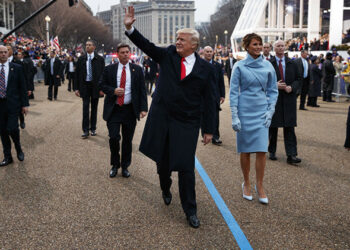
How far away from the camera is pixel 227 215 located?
4.31m

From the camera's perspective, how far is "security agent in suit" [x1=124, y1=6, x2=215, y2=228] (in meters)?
3.98

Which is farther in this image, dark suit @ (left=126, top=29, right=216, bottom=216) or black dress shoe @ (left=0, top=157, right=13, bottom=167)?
black dress shoe @ (left=0, top=157, right=13, bottom=167)

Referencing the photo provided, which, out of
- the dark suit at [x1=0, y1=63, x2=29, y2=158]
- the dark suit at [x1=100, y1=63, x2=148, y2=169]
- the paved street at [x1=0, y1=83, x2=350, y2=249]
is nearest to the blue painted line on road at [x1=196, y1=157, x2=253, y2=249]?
the paved street at [x1=0, y1=83, x2=350, y2=249]

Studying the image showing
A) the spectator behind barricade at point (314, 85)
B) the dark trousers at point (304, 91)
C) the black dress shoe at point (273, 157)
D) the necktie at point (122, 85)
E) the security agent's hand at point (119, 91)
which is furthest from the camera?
the spectator behind barricade at point (314, 85)

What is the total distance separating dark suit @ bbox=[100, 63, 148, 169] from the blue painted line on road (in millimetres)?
1195

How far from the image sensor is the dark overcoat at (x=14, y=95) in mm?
6539

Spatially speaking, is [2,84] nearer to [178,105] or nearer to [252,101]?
[178,105]

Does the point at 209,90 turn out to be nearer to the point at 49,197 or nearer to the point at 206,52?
the point at 49,197

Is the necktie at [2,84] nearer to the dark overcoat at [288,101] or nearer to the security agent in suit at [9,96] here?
the security agent in suit at [9,96]

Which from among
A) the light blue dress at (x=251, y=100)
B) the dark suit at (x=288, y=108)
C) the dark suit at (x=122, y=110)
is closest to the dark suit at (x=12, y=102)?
the dark suit at (x=122, y=110)

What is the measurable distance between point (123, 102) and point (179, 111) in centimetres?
201

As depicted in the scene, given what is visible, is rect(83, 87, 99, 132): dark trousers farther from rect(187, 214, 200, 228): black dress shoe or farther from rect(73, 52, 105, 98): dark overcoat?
rect(187, 214, 200, 228): black dress shoe

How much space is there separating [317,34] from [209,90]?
35856mm

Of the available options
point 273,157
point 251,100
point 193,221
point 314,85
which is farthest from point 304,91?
point 193,221
